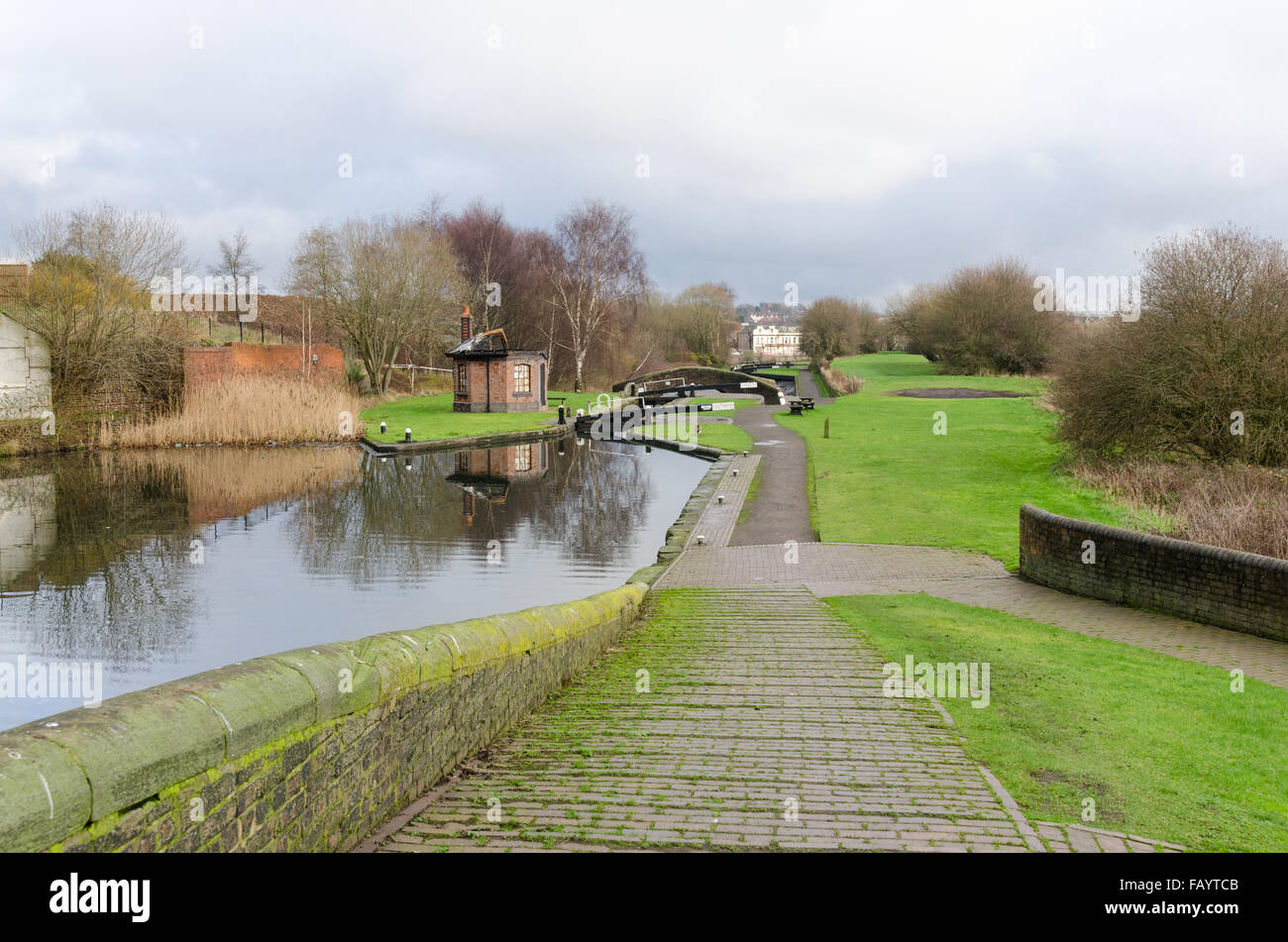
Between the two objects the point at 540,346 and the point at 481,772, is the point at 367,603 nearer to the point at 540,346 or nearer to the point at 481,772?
the point at 481,772

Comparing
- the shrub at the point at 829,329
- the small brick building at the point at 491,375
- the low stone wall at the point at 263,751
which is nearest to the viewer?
the low stone wall at the point at 263,751

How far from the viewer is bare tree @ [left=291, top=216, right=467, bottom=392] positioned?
51.4 meters

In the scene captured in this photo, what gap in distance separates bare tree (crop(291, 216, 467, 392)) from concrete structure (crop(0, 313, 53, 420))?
1826 centimetres

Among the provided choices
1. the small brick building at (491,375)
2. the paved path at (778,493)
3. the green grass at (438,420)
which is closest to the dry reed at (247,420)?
the green grass at (438,420)

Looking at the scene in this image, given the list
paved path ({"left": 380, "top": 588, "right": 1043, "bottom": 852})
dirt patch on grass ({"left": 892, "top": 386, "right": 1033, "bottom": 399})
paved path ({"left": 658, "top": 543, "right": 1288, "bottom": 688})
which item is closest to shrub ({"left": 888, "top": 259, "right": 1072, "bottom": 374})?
dirt patch on grass ({"left": 892, "top": 386, "right": 1033, "bottom": 399})

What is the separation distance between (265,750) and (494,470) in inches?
1095

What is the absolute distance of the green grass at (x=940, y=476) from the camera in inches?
733

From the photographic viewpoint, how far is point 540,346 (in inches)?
2653

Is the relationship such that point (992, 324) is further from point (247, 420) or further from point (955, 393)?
point (247, 420)

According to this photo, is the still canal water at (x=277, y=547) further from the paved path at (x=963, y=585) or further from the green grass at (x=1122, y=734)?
the green grass at (x=1122, y=734)

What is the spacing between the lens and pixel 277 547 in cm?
1877

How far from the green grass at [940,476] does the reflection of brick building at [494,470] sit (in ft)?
28.2

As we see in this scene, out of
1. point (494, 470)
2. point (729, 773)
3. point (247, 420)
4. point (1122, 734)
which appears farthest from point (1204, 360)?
point (247, 420)

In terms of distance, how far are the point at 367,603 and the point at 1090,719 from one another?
1043 centimetres
